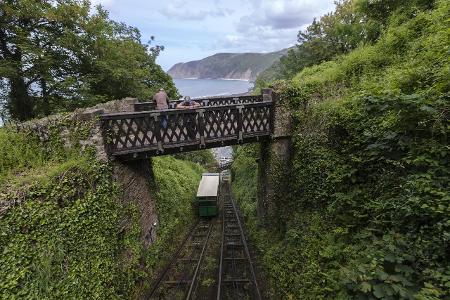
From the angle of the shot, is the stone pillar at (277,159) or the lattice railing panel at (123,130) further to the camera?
the stone pillar at (277,159)

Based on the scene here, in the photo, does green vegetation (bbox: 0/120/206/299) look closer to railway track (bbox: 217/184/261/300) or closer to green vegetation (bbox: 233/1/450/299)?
railway track (bbox: 217/184/261/300)

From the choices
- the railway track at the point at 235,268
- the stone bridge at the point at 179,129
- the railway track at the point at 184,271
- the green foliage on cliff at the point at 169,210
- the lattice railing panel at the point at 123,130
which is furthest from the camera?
the green foliage on cliff at the point at 169,210

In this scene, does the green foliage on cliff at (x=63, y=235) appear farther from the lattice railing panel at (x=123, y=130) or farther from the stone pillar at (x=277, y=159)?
the stone pillar at (x=277, y=159)

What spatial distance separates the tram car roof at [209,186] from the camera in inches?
689

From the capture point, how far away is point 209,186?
18.6 meters

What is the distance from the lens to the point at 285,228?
1086cm

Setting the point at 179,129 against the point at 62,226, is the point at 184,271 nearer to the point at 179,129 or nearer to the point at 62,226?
the point at 62,226

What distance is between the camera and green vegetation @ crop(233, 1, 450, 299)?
4188 mm

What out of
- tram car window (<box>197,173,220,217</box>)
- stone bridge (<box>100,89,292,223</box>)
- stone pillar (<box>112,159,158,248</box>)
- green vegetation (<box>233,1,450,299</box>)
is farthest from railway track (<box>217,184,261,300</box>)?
stone pillar (<box>112,159,158,248</box>)

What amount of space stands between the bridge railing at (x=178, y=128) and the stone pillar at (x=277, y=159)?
0.38 metres

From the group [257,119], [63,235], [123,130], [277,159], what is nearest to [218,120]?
[257,119]

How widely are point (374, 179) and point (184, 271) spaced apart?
28.5ft

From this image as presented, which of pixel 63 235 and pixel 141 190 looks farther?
pixel 141 190

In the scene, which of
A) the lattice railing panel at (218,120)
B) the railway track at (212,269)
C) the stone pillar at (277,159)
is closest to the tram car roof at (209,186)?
the railway track at (212,269)
